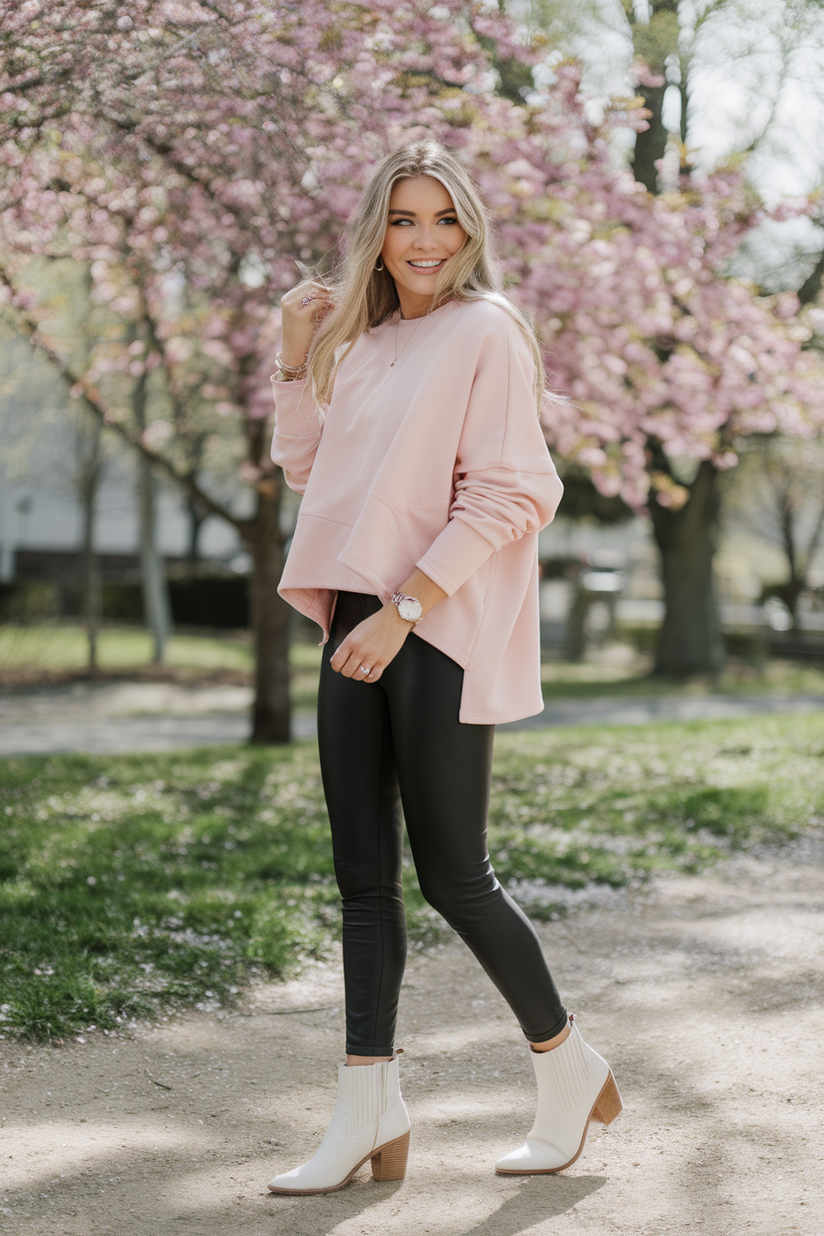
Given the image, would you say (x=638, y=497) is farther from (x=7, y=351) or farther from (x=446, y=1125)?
(x=7, y=351)

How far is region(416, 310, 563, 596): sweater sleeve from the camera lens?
2.07 metres

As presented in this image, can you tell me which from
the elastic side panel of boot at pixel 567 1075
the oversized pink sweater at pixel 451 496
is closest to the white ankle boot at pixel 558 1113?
the elastic side panel of boot at pixel 567 1075

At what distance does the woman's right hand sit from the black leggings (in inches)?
21.0

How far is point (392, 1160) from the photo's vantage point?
7.20 ft

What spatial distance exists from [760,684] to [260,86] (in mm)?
13827

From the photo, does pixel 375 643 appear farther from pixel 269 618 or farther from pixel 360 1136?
pixel 269 618

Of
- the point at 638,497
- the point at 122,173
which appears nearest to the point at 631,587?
the point at 638,497

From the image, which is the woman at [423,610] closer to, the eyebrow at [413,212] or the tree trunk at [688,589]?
the eyebrow at [413,212]

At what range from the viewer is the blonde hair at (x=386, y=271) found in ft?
7.20

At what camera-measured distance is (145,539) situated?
16578 millimetres

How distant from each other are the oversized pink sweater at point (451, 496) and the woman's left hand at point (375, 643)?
0.20 feet

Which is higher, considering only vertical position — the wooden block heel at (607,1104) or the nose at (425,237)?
the nose at (425,237)

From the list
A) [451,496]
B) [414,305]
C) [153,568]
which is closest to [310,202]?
[414,305]

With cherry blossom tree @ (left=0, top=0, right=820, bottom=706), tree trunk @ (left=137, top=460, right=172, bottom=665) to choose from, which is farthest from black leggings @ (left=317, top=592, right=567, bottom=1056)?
tree trunk @ (left=137, top=460, right=172, bottom=665)
